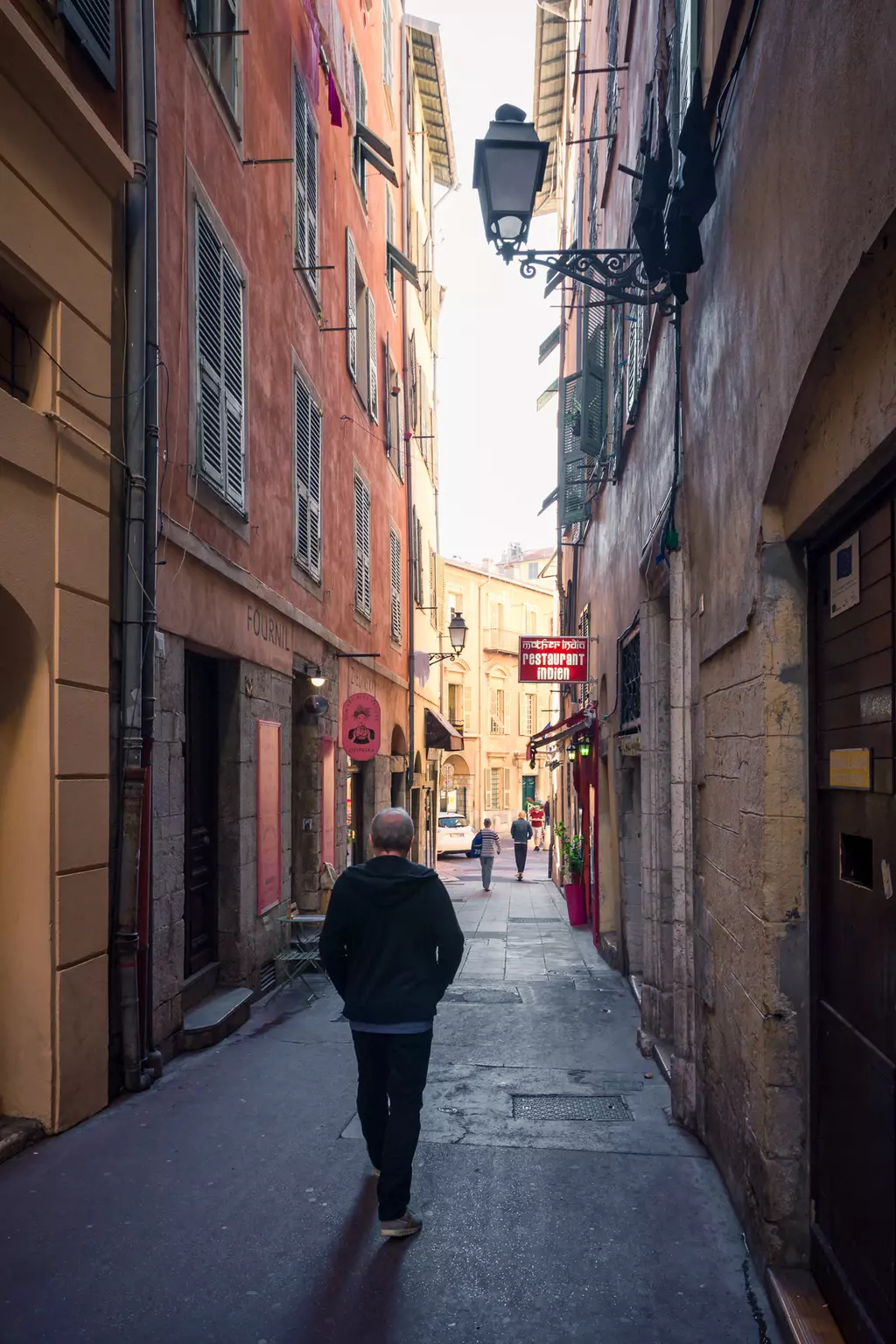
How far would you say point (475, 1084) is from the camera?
6328mm

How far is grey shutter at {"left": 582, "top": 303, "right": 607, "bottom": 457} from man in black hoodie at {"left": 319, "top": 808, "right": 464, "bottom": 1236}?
8390mm

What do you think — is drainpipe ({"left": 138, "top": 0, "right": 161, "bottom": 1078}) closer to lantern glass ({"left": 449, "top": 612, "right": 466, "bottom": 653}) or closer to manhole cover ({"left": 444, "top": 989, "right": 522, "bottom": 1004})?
manhole cover ({"left": 444, "top": 989, "right": 522, "bottom": 1004})

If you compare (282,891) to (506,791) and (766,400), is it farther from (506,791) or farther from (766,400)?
(506,791)

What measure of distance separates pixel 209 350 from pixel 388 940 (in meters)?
5.64

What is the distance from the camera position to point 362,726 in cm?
1271

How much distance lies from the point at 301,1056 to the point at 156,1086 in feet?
3.64

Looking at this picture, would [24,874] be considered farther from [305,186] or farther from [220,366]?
[305,186]

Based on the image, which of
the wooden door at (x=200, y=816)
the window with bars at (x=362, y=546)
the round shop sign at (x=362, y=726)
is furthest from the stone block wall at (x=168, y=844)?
the window with bars at (x=362, y=546)

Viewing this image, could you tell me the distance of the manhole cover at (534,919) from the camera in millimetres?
15798

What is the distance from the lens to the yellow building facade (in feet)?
16.8

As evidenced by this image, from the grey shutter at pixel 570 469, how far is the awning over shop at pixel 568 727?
10.3ft

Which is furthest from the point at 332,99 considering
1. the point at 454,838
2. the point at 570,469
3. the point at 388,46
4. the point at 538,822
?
the point at 538,822

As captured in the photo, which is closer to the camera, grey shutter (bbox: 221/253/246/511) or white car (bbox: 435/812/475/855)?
grey shutter (bbox: 221/253/246/511)

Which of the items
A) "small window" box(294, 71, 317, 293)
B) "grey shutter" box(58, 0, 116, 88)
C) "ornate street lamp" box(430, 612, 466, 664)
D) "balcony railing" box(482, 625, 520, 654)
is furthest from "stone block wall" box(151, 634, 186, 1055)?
"balcony railing" box(482, 625, 520, 654)
